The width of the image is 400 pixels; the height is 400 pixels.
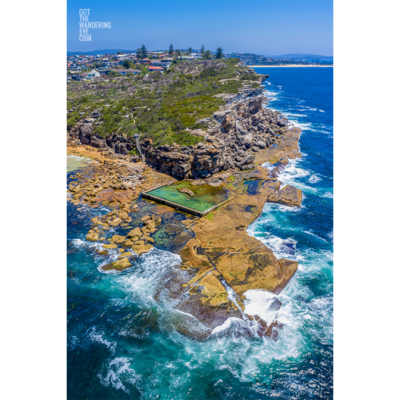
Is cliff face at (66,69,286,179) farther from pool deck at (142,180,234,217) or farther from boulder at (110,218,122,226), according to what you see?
boulder at (110,218,122,226)

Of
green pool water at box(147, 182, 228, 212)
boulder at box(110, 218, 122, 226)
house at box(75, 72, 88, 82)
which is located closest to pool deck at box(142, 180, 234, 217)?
green pool water at box(147, 182, 228, 212)

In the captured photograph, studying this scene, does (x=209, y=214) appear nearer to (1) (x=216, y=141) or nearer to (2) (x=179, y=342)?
(1) (x=216, y=141)

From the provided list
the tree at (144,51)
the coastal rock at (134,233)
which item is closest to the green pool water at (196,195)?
the coastal rock at (134,233)

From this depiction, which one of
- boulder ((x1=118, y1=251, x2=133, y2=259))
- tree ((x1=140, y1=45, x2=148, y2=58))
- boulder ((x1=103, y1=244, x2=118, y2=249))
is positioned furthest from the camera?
tree ((x1=140, y1=45, x2=148, y2=58))

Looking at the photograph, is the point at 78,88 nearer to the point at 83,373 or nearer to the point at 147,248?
the point at 147,248

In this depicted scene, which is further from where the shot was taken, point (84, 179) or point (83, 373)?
point (84, 179)
